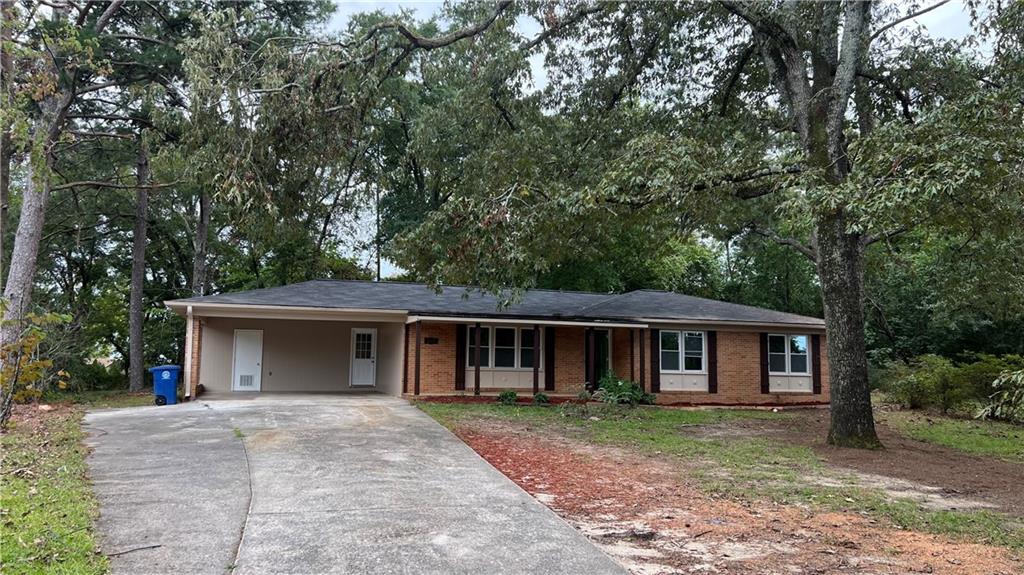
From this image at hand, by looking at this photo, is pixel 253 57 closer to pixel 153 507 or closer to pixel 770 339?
pixel 153 507

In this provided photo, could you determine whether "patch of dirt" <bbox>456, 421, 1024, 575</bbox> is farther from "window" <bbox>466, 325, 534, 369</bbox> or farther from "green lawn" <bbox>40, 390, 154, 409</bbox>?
"green lawn" <bbox>40, 390, 154, 409</bbox>

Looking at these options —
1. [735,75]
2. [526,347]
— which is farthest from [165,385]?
[735,75]

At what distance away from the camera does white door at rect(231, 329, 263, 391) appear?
1772 centimetres

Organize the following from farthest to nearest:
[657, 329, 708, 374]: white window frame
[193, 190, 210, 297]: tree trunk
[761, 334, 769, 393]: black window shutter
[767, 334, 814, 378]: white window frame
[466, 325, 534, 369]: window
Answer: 1. [193, 190, 210, 297]: tree trunk
2. [767, 334, 814, 378]: white window frame
3. [761, 334, 769, 393]: black window shutter
4. [657, 329, 708, 374]: white window frame
5. [466, 325, 534, 369]: window

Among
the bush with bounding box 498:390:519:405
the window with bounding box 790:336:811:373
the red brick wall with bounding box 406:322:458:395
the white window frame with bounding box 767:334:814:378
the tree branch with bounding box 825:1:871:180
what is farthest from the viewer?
the window with bounding box 790:336:811:373

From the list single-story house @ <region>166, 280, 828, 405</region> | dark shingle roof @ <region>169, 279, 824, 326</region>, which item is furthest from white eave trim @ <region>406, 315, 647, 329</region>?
dark shingle roof @ <region>169, 279, 824, 326</region>

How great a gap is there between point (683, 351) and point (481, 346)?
5.75 meters

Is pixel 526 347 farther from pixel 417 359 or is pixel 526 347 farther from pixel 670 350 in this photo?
pixel 670 350

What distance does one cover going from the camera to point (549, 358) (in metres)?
17.4

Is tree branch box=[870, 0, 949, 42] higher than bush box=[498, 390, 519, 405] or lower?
higher

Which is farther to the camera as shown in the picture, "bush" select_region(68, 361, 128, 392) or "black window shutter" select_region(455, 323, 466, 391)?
"bush" select_region(68, 361, 128, 392)

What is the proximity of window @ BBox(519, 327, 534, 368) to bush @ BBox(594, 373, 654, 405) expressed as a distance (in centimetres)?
208

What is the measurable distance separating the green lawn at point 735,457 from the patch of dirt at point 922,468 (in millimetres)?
337

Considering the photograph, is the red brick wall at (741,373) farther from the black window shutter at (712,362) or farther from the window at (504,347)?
the window at (504,347)
